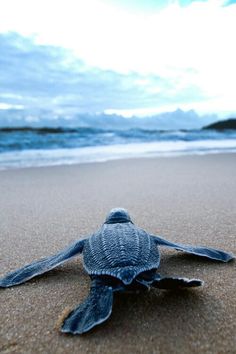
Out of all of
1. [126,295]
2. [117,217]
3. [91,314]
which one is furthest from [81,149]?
[91,314]

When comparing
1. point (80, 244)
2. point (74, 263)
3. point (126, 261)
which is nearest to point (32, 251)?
point (74, 263)

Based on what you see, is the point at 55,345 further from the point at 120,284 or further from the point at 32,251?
the point at 32,251

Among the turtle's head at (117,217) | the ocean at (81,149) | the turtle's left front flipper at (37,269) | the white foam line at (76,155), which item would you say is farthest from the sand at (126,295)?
the ocean at (81,149)

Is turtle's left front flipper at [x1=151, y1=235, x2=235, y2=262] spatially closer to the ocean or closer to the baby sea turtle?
the baby sea turtle

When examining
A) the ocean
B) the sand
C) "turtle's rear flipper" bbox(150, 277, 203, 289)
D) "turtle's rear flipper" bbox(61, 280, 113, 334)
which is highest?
"turtle's rear flipper" bbox(150, 277, 203, 289)

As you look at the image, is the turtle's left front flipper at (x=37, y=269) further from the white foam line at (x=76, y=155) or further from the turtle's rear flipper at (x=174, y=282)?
the white foam line at (x=76, y=155)

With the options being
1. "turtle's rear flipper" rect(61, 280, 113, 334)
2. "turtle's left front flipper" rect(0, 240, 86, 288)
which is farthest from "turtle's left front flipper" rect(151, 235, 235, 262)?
"turtle's rear flipper" rect(61, 280, 113, 334)

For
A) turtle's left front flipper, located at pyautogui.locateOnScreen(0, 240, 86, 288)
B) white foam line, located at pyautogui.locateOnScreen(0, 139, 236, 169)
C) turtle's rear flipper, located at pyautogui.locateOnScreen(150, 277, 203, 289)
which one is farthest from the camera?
white foam line, located at pyautogui.locateOnScreen(0, 139, 236, 169)
